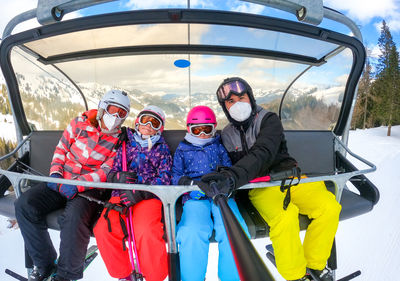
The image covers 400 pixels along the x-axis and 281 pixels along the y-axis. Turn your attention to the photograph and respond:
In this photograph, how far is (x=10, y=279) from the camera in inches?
116

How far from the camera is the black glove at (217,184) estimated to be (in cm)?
126

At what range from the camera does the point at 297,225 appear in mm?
1657

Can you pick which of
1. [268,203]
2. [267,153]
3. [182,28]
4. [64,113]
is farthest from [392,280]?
[64,113]

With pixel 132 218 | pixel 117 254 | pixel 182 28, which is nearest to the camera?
pixel 117 254

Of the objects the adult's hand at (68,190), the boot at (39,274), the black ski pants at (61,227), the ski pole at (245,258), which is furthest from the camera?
the adult's hand at (68,190)

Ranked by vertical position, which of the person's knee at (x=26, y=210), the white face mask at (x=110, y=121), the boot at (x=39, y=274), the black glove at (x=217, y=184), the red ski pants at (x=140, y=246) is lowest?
the boot at (x=39, y=274)

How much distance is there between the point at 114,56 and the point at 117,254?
2.58m

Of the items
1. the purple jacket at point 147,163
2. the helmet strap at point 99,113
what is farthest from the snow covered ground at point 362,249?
Result: the helmet strap at point 99,113

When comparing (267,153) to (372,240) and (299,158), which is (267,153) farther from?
(372,240)

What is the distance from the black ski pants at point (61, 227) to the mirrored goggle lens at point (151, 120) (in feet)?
2.69

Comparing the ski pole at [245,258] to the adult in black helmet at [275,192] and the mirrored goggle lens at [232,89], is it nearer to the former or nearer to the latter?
the adult in black helmet at [275,192]

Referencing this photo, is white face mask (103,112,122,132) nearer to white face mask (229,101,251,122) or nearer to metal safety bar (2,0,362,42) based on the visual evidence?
metal safety bar (2,0,362,42)

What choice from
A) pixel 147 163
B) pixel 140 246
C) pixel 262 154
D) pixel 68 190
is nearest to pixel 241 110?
pixel 262 154

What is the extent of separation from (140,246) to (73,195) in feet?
2.65
